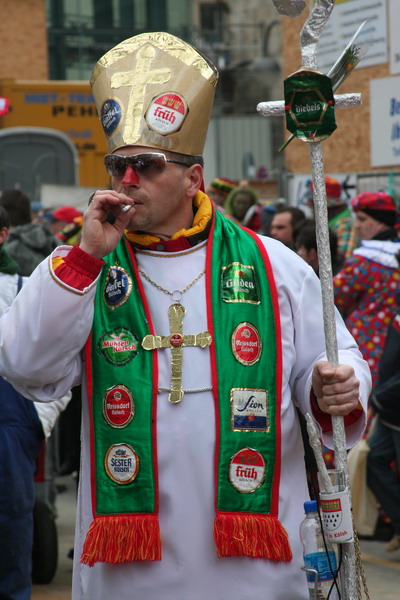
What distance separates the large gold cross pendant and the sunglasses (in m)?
0.41

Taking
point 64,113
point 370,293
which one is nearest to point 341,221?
point 370,293

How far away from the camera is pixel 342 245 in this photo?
30.9 ft

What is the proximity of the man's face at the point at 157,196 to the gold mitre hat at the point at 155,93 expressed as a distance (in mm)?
51

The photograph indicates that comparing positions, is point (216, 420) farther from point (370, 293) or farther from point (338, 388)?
point (370, 293)

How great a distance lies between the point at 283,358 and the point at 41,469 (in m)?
3.70

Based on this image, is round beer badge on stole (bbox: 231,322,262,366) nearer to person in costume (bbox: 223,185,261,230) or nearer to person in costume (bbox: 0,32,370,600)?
person in costume (bbox: 0,32,370,600)

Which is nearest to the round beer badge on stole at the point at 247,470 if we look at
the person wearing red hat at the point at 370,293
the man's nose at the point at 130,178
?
the man's nose at the point at 130,178

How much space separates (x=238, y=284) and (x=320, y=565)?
2.70 ft

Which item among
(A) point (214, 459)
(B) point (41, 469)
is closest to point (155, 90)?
(A) point (214, 459)

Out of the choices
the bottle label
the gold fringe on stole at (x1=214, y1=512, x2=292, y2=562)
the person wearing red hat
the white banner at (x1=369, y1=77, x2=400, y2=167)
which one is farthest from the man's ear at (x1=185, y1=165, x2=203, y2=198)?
the white banner at (x1=369, y1=77, x2=400, y2=167)

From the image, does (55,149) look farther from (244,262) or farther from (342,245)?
(244,262)

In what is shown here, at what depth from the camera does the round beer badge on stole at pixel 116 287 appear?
3416mm

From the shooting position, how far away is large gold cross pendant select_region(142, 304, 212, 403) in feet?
10.9

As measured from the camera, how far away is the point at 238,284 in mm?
3453
